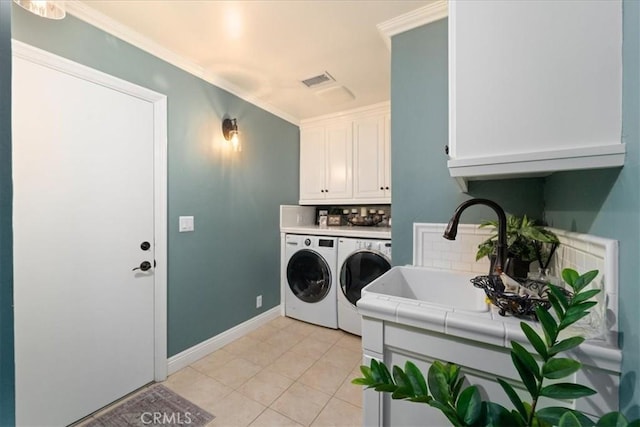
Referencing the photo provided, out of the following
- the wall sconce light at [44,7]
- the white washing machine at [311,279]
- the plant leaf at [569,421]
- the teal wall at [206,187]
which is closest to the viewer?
the plant leaf at [569,421]

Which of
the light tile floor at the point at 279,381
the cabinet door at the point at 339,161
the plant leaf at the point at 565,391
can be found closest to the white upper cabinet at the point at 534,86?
the plant leaf at the point at 565,391

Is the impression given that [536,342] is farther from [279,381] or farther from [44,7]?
[44,7]

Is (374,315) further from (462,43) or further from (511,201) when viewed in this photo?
(511,201)

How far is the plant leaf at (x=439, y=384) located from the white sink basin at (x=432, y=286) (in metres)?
0.63

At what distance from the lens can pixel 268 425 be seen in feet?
4.70

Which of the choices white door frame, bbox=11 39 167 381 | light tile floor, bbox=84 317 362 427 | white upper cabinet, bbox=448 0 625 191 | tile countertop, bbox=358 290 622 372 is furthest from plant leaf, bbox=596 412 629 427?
white door frame, bbox=11 39 167 381

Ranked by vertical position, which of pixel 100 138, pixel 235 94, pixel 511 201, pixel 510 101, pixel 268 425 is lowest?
pixel 268 425

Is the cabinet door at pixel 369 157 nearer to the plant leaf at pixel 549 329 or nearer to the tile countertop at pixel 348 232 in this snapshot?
the tile countertop at pixel 348 232

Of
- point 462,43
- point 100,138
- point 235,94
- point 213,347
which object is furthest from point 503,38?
point 213,347

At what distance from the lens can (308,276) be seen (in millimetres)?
2779

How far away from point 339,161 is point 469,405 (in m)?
2.67

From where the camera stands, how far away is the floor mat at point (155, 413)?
1.44 metres

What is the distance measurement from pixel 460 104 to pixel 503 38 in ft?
0.62

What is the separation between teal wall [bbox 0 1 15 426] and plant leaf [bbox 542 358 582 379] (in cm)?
105
